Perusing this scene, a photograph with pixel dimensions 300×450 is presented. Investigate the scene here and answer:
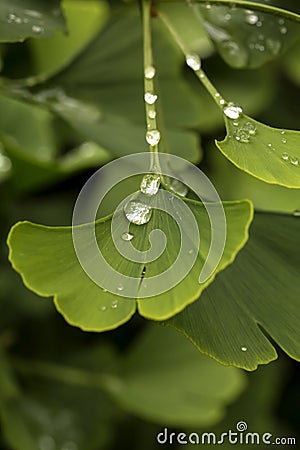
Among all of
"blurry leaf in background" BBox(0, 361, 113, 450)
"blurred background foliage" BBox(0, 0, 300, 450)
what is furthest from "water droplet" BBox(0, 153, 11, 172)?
"blurry leaf in background" BBox(0, 361, 113, 450)

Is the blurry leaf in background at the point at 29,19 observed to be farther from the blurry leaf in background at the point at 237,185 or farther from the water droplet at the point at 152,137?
the blurry leaf in background at the point at 237,185

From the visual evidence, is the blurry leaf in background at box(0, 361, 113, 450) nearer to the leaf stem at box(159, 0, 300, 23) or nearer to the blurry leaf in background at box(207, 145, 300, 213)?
the blurry leaf in background at box(207, 145, 300, 213)

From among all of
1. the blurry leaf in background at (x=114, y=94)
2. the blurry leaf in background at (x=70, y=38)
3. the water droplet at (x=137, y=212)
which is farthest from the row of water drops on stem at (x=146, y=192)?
the blurry leaf in background at (x=70, y=38)

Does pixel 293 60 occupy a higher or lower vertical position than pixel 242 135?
lower

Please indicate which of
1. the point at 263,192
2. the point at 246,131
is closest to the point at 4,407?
the point at 263,192

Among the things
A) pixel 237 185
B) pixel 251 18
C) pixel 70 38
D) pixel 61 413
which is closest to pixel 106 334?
pixel 61 413

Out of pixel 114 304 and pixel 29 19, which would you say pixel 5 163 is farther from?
pixel 114 304
